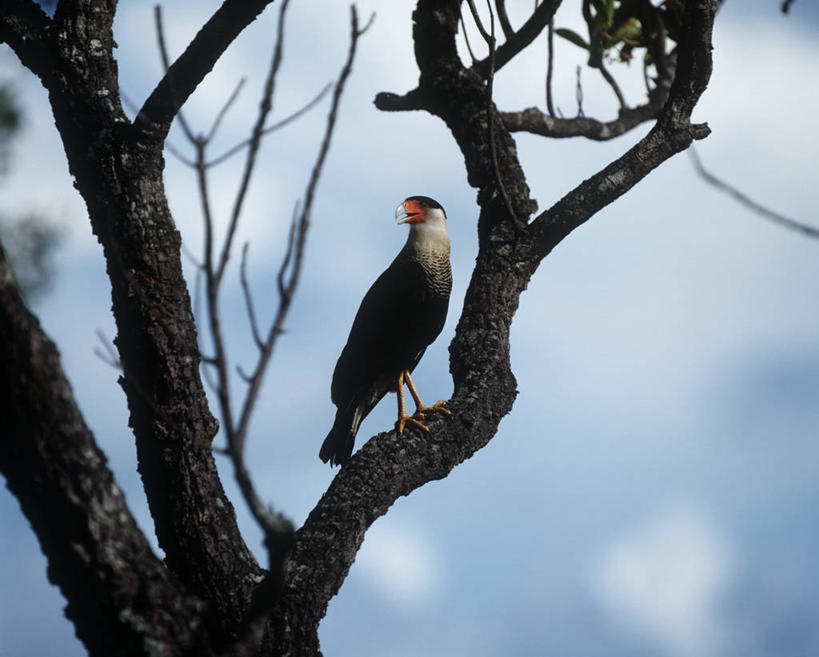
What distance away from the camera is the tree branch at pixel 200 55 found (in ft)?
8.27

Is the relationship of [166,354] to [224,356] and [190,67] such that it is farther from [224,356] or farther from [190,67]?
[224,356]

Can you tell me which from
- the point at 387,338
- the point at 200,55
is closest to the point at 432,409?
the point at 387,338

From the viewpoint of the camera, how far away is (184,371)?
7.89 feet

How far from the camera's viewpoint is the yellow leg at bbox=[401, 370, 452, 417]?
9.74ft

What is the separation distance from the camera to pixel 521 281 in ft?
10.5

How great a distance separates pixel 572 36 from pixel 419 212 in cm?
109

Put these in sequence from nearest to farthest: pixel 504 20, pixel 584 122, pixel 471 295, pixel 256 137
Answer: pixel 256 137
pixel 471 295
pixel 504 20
pixel 584 122

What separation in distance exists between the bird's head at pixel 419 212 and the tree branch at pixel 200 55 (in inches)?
72.2

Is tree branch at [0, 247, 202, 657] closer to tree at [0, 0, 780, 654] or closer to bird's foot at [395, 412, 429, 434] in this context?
tree at [0, 0, 780, 654]

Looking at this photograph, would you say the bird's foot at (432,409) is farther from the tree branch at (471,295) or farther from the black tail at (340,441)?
the black tail at (340,441)

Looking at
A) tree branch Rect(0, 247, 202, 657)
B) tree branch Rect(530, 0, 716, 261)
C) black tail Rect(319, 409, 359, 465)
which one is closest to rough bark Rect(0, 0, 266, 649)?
tree branch Rect(0, 247, 202, 657)

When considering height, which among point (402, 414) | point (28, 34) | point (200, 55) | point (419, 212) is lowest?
point (402, 414)

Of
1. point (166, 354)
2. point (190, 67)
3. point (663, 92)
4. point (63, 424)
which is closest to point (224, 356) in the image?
point (63, 424)

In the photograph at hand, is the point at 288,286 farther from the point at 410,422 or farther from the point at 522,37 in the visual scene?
the point at 522,37
